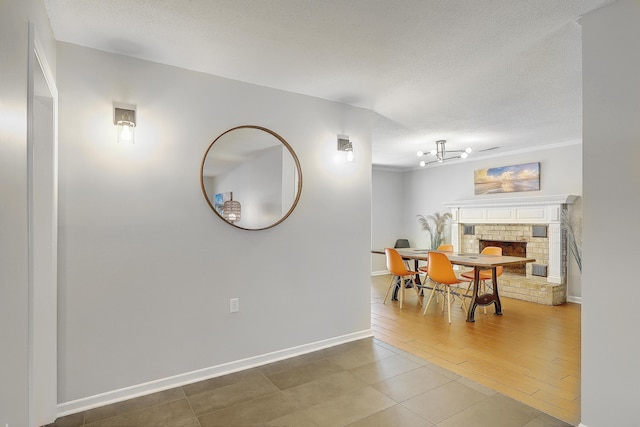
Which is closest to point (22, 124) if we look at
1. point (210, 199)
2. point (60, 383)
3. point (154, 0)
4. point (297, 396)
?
point (154, 0)

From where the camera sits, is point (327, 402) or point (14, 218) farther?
point (327, 402)

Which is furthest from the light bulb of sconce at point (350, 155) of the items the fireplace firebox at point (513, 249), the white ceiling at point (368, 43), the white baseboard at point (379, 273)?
the white baseboard at point (379, 273)

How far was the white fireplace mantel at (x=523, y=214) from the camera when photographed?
5.34m

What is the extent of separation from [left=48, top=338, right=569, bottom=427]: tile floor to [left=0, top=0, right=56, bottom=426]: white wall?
1012 millimetres

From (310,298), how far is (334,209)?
885mm

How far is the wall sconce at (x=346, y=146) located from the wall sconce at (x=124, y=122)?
182 cm

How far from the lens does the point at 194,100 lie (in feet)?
8.95

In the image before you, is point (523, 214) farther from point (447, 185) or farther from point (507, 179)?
point (447, 185)

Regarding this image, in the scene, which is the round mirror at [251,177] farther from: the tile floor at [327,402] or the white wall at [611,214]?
the white wall at [611,214]

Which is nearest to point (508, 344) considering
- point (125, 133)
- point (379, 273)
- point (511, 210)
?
point (511, 210)

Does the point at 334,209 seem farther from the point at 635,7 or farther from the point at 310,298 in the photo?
the point at 635,7

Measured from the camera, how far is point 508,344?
11.5 ft

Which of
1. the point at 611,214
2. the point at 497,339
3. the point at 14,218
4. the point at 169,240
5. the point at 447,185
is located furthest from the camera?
the point at 447,185

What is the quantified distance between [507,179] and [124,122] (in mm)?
5886
